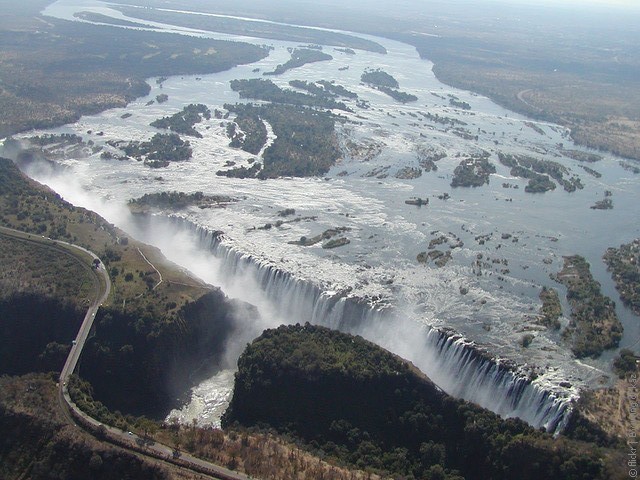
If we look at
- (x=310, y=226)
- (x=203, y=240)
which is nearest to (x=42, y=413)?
(x=203, y=240)

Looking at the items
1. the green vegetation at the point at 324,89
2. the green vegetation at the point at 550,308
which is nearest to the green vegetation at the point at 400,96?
the green vegetation at the point at 324,89

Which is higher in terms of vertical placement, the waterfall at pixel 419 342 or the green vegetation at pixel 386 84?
the green vegetation at pixel 386 84

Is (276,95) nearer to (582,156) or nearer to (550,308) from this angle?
(582,156)

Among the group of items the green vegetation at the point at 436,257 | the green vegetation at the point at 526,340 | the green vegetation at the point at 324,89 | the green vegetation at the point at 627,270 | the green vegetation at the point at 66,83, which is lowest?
the green vegetation at the point at 66,83

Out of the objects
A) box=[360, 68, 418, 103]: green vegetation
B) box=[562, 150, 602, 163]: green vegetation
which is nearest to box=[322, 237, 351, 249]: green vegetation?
box=[562, 150, 602, 163]: green vegetation

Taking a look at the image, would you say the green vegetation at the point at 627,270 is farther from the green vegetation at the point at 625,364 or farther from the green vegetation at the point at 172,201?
the green vegetation at the point at 172,201

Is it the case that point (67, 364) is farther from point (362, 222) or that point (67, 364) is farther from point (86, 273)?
point (362, 222)
